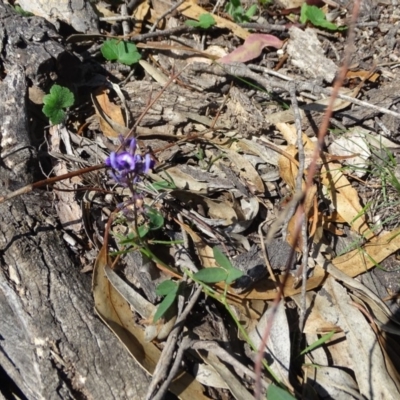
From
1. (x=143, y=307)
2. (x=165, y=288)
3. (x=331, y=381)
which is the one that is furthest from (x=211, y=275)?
(x=331, y=381)

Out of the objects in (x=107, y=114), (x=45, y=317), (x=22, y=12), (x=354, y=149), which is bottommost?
(x=354, y=149)

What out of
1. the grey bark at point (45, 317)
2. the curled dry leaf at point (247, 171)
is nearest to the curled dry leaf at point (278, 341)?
the grey bark at point (45, 317)

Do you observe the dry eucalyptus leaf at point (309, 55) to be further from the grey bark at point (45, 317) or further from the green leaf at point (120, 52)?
the grey bark at point (45, 317)

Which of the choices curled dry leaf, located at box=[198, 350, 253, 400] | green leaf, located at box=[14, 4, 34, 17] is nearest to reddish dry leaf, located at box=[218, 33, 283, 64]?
green leaf, located at box=[14, 4, 34, 17]

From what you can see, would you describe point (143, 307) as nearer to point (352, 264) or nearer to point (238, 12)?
point (352, 264)

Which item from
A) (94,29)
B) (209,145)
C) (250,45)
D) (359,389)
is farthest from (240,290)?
(94,29)

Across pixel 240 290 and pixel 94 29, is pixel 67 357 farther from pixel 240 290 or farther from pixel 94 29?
pixel 94 29
